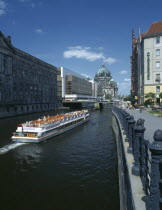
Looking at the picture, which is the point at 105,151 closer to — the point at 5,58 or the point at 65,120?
the point at 65,120

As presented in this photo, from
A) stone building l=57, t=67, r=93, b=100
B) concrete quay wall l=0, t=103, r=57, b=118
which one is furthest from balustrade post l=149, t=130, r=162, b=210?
stone building l=57, t=67, r=93, b=100

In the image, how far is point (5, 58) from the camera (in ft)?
230

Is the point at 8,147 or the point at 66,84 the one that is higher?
the point at 66,84

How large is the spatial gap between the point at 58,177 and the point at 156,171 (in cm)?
1416

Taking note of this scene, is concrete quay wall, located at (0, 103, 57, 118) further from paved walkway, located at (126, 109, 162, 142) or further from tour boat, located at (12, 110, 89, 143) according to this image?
paved walkway, located at (126, 109, 162, 142)

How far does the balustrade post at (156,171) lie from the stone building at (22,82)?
213 feet

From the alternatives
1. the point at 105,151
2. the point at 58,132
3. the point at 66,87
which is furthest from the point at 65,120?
the point at 66,87

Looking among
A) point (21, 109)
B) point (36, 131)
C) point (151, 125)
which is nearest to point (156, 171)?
point (151, 125)

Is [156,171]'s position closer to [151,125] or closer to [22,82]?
[151,125]

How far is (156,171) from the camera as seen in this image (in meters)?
4.57

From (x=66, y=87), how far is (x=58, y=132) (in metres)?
128

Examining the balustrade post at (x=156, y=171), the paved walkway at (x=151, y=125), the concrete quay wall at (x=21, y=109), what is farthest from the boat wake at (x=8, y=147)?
the concrete quay wall at (x=21, y=109)

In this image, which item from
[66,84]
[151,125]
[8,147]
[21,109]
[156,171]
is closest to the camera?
[156,171]

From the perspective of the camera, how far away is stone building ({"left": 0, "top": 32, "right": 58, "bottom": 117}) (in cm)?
6850
